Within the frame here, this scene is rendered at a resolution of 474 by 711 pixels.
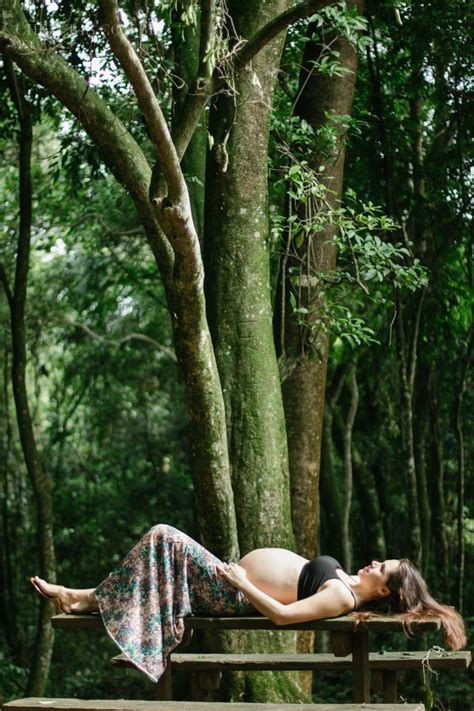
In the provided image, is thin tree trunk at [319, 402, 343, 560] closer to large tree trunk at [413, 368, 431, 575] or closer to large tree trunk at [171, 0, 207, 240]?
large tree trunk at [413, 368, 431, 575]

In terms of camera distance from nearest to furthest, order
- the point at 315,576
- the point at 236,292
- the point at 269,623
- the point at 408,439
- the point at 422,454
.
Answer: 1. the point at 269,623
2. the point at 315,576
3. the point at 236,292
4. the point at 408,439
5. the point at 422,454

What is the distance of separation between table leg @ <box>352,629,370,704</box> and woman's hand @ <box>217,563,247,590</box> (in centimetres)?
60

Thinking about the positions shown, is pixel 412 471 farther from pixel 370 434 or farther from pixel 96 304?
pixel 96 304

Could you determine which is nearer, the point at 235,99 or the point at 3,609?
the point at 235,99

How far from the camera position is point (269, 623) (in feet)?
15.9

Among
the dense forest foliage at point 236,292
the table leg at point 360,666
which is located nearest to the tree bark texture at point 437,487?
the dense forest foliage at point 236,292

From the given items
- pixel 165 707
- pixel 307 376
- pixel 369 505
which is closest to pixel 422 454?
pixel 369 505

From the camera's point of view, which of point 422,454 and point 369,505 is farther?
point 369,505

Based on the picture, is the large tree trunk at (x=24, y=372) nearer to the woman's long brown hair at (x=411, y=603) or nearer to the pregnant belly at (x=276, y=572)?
the pregnant belly at (x=276, y=572)

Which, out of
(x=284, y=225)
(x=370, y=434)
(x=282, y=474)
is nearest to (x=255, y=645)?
(x=282, y=474)

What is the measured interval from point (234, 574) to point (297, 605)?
0.38 meters

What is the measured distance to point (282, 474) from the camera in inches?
254

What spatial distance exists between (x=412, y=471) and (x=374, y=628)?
5072mm

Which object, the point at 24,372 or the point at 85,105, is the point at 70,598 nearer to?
the point at 85,105
